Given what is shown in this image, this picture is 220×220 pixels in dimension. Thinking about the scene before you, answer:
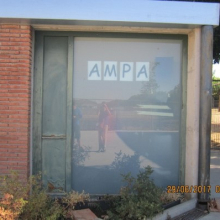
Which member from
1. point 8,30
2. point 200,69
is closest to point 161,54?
point 200,69

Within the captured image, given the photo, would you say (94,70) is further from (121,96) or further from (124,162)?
(124,162)

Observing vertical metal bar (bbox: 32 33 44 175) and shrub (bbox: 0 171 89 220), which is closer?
shrub (bbox: 0 171 89 220)

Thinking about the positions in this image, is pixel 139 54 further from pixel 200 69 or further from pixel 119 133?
pixel 119 133

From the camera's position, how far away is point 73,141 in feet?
16.3

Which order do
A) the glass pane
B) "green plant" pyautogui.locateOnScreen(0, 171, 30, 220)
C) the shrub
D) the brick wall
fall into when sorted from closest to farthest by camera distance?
"green plant" pyautogui.locateOnScreen(0, 171, 30, 220)
the shrub
the brick wall
the glass pane

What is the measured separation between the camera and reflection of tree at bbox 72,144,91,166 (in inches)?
196

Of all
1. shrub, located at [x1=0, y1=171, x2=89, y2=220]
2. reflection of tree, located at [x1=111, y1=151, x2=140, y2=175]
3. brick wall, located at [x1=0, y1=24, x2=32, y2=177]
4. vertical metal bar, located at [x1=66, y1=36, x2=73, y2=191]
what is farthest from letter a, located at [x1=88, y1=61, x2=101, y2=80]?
shrub, located at [x1=0, y1=171, x2=89, y2=220]

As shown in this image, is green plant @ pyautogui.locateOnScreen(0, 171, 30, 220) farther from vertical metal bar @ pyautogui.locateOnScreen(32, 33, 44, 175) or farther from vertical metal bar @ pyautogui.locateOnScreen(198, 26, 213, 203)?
vertical metal bar @ pyautogui.locateOnScreen(198, 26, 213, 203)

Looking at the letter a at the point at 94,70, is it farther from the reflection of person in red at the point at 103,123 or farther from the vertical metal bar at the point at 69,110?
the reflection of person in red at the point at 103,123

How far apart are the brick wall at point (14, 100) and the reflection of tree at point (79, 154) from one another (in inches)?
34.1

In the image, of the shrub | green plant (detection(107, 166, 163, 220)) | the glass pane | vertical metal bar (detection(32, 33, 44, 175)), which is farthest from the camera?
the glass pane

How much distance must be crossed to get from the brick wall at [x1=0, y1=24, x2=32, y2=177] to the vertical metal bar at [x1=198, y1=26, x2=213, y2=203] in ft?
9.12
